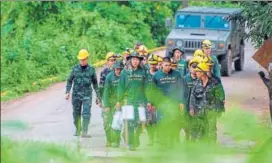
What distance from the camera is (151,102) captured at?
1.49 metres

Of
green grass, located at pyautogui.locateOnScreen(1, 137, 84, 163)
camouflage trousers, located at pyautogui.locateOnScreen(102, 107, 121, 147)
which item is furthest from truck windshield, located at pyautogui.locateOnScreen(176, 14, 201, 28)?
green grass, located at pyautogui.locateOnScreen(1, 137, 84, 163)

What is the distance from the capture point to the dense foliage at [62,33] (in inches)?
860

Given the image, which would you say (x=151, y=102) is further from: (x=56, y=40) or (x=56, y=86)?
(x=56, y=40)

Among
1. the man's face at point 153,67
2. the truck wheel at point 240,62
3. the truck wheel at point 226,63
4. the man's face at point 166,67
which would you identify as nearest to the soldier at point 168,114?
the man's face at point 166,67

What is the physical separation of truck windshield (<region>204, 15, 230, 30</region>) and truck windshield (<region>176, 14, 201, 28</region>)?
221 millimetres

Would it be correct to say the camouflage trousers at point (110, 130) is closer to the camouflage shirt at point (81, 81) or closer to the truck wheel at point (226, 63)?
the camouflage shirt at point (81, 81)

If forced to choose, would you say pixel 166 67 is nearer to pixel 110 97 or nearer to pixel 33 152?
pixel 110 97

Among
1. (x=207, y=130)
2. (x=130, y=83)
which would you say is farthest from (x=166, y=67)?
(x=207, y=130)

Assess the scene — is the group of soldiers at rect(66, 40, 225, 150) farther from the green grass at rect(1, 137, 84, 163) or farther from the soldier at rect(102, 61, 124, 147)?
the green grass at rect(1, 137, 84, 163)

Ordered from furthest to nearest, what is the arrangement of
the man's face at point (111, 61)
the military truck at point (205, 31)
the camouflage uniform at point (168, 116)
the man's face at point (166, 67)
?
the military truck at point (205, 31) → the man's face at point (111, 61) → the man's face at point (166, 67) → the camouflage uniform at point (168, 116)

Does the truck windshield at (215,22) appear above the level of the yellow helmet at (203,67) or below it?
below

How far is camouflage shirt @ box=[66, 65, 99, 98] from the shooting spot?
1231 cm

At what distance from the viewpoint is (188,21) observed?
23.2 metres

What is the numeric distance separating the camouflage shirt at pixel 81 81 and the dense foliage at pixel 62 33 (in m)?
7.69
